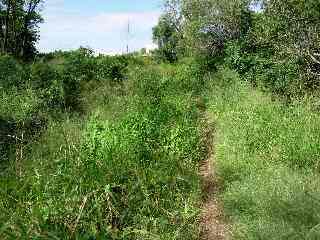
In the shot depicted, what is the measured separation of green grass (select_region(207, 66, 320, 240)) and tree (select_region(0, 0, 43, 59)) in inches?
789

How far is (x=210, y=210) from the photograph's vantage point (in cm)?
711

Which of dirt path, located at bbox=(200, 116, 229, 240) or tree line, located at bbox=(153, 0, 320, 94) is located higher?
tree line, located at bbox=(153, 0, 320, 94)

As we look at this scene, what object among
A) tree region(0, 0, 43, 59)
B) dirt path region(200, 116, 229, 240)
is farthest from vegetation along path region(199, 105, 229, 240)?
tree region(0, 0, 43, 59)

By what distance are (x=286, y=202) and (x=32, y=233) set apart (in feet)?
9.31

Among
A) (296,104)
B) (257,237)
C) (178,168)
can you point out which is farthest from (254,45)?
(257,237)

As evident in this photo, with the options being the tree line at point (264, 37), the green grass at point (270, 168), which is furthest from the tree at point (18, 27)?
the green grass at point (270, 168)

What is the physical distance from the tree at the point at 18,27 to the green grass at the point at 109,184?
65.8 ft

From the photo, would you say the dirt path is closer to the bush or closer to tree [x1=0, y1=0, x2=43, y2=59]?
the bush

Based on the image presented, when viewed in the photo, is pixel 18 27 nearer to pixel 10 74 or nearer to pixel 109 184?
pixel 10 74

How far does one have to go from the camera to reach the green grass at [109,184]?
5.69 meters

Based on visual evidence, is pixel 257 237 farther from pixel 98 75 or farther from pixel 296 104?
pixel 98 75

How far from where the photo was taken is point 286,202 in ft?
20.0

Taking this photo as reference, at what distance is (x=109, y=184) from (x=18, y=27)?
1028 inches

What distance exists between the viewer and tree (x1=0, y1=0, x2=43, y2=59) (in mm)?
29422
